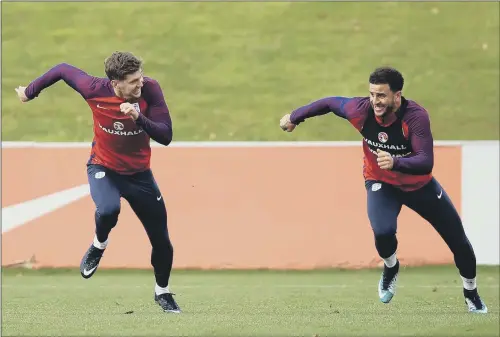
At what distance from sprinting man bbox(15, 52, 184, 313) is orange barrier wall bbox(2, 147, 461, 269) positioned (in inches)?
189

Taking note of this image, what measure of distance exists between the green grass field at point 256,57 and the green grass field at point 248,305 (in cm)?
398

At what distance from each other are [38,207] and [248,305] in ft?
16.6

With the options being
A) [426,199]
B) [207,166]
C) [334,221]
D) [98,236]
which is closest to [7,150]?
[207,166]

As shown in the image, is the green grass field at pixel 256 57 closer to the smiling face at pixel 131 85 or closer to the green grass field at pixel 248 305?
the green grass field at pixel 248 305

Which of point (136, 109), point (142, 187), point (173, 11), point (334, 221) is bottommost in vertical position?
point (334, 221)

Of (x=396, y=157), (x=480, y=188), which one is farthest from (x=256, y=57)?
(x=396, y=157)

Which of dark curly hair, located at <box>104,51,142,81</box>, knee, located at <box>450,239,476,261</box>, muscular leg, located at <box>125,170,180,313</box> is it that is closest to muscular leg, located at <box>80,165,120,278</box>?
muscular leg, located at <box>125,170,180,313</box>

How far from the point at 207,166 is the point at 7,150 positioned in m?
2.62

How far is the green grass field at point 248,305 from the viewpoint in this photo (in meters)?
8.27

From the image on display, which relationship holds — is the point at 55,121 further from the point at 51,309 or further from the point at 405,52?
the point at 51,309

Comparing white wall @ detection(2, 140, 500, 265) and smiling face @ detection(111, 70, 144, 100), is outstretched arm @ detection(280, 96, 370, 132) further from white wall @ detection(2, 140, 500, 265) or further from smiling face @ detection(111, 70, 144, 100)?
white wall @ detection(2, 140, 500, 265)

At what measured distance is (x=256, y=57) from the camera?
19.1 meters

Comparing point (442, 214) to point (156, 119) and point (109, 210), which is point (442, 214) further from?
point (109, 210)

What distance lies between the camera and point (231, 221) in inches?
575
